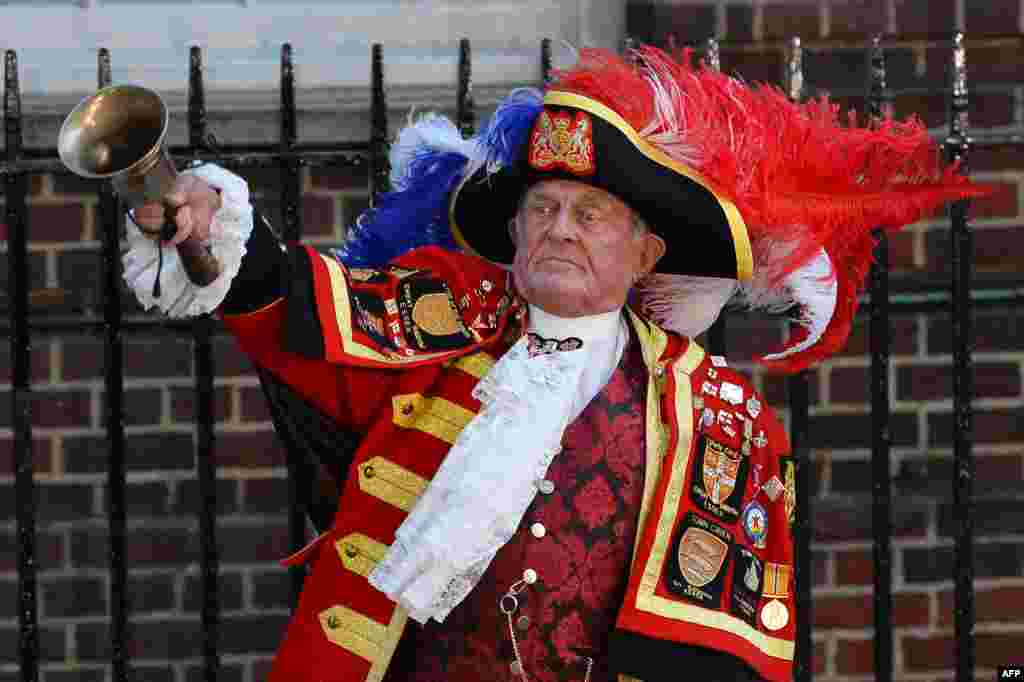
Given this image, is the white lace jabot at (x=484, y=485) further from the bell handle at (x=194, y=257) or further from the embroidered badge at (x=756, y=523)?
the bell handle at (x=194, y=257)

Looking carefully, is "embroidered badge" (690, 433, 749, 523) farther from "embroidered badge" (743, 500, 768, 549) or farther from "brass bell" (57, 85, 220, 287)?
"brass bell" (57, 85, 220, 287)

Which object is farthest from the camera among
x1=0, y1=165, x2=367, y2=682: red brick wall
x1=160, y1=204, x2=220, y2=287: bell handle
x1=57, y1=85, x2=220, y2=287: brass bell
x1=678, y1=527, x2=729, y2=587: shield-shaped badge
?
x1=0, y1=165, x2=367, y2=682: red brick wall

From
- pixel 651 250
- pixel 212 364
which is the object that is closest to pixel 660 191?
pixel 651 250

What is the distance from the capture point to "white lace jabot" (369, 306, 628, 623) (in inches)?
119

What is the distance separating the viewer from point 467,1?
4633 mm

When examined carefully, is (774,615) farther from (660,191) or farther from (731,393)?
(660,191)

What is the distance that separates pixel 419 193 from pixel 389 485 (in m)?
0.58

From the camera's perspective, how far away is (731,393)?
3.27 m

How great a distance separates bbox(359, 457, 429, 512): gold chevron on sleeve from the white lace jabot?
5 cm

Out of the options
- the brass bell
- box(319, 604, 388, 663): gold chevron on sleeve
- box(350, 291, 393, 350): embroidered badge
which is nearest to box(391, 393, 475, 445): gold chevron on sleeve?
box(350, 291, 393, 350): embroidered badge

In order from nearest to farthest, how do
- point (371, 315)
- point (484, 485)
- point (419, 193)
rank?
1. point (484, 485)
2. point (371, 315)
3. point (419, 193)

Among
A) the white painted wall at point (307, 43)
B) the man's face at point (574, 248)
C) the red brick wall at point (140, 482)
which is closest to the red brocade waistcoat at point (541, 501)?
the man's face at point (574, 248)

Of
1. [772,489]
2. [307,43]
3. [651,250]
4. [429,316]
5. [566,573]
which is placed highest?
[307,43]

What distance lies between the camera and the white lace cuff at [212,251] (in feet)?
9.15
